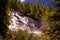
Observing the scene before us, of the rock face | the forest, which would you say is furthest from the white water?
the forest

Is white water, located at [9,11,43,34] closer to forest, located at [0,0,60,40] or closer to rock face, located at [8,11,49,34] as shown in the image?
rock face, located at [8,11,49,34]

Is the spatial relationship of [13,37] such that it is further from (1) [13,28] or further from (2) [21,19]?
(2) [21,19]

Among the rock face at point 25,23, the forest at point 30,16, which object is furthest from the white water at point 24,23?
the forest at point 30,16

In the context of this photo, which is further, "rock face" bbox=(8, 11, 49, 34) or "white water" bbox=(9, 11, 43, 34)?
"rock face" bbox=(8, 11, 49, 34)

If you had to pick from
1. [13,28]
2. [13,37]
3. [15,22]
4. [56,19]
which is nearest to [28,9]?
[15,22]

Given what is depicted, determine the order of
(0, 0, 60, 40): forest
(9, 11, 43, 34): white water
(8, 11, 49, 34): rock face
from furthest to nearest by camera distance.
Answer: (8, 11, 49, 34): rock face
(9, 11, 43, 34): white water
(0, 0, 60, 40): forest

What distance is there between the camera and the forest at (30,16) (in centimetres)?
1151

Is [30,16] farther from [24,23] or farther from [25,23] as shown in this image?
[24,23]

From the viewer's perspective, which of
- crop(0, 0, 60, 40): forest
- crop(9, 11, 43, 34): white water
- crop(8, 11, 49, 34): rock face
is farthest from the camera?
crop(8, 11, 49, 34): rock face

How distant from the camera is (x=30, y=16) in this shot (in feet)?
75.5

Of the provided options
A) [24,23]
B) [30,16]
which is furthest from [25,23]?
[30,16]

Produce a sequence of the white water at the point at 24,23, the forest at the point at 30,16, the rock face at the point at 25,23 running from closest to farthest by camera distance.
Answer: the forest at the point at 30,16, the white water at the point at 24,23, the rock face at the point at 25,23

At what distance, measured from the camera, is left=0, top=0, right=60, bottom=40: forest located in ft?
37.8

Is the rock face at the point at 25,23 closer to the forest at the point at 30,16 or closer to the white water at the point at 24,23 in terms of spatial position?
the white water at the point at 24,23
